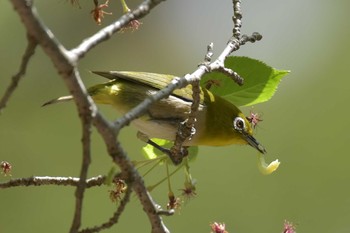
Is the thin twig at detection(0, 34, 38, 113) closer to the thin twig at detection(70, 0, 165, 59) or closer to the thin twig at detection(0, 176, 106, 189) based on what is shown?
the thin twig at detection(70, 0, 165, 59)

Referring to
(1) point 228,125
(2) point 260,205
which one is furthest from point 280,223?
(1) point 228,125

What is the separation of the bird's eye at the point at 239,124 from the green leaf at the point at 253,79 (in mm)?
370

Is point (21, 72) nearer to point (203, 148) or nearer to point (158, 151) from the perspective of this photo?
point (158, 151)

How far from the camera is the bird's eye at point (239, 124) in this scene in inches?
106

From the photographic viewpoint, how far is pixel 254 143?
105 inches

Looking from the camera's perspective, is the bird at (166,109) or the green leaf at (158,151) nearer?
the green leaf at (158,151)

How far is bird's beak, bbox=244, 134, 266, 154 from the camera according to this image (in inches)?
104

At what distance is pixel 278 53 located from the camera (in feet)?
18.3

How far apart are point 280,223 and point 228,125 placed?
7.46 ft

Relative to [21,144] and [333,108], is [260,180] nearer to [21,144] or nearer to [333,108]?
[333,108]

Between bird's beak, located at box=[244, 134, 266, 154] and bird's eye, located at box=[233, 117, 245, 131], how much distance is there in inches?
1.4

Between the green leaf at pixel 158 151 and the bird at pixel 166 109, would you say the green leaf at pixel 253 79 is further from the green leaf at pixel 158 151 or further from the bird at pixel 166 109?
the green leaf at pixel 158 151

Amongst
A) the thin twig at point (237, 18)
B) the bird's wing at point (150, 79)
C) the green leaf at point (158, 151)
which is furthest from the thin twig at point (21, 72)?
the bird's wing at point (150, 79)

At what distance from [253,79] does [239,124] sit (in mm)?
435
